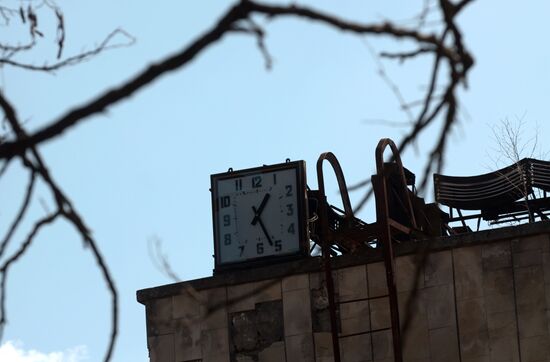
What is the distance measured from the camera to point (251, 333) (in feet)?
59.5

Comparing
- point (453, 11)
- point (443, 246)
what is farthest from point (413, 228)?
point (453, 11)

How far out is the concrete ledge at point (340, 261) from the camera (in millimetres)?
16672

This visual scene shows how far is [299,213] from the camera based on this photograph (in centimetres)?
1809

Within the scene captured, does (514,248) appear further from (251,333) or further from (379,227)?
(251,333)

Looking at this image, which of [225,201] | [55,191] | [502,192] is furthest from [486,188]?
[55,191]

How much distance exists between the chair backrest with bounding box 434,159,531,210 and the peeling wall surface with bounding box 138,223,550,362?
143cm

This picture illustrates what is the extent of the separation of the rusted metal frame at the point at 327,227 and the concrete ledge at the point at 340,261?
0.34 meters

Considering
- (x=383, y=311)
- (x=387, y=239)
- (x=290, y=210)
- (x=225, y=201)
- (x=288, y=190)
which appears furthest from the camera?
(x=225, y=201)

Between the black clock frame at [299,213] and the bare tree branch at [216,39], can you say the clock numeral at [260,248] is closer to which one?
the black clock frame at [299,213]

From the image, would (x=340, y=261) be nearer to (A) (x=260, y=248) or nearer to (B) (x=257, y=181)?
(A) (x=260, y=248)

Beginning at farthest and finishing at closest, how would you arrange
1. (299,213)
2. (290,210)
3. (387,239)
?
(290,210)
(299,213)
(387,239)

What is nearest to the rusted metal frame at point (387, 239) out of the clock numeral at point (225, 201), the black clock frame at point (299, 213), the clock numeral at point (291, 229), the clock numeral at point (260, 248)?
the black clock frame at point (299, 213)

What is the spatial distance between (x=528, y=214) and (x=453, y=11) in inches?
566

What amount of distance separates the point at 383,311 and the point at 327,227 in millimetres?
1203
